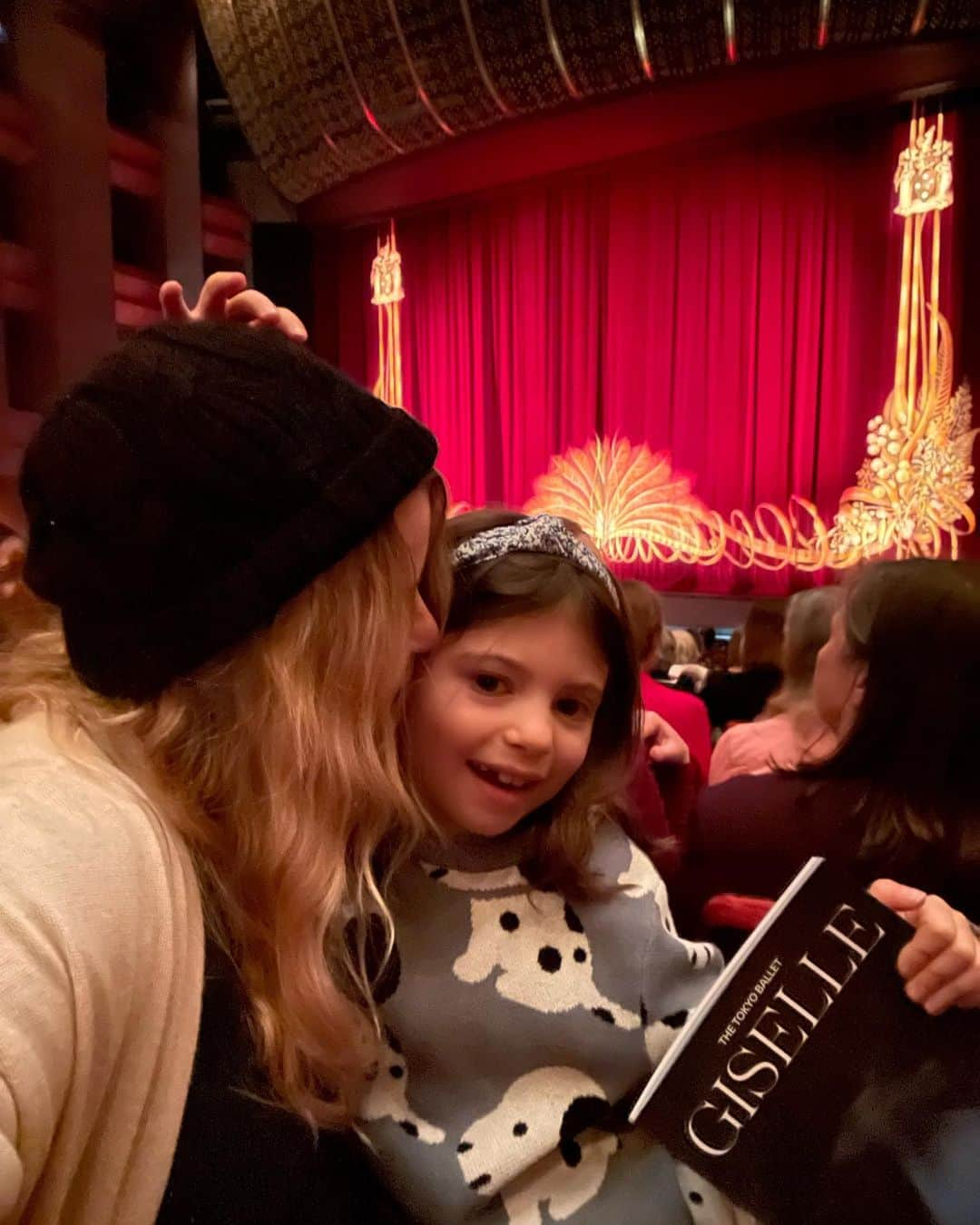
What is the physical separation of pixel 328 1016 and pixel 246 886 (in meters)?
0.10

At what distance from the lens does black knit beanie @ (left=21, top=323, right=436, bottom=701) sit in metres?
0.55

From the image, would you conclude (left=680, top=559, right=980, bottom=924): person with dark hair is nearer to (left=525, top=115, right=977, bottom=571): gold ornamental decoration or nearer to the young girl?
the young girl

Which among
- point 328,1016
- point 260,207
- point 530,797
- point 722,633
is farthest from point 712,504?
point 328,1016

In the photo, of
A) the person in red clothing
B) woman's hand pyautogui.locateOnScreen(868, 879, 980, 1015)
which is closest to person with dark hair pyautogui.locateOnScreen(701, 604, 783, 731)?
the person in red clothing

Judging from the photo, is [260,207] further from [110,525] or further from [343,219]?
[110,525]

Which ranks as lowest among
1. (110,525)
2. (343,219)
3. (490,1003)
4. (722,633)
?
(722,633)

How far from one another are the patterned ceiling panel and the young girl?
247 cm

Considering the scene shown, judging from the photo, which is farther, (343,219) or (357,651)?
(343,219)

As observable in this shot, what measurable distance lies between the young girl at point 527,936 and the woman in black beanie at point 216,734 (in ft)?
0.23

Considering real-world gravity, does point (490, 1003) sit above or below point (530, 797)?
below

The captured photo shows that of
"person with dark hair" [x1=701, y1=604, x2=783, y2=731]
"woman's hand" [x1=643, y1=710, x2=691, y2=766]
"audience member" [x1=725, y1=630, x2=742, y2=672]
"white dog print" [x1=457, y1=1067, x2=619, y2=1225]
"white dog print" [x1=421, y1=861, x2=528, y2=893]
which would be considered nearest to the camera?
"white dog print" [x1=457, y1=1067, x2=619, y2=1225]

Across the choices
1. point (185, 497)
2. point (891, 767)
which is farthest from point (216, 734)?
point (891, 767)

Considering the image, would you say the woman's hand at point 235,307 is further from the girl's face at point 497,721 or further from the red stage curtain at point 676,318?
the red stage curtain at point 676,318

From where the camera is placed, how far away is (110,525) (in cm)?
55
